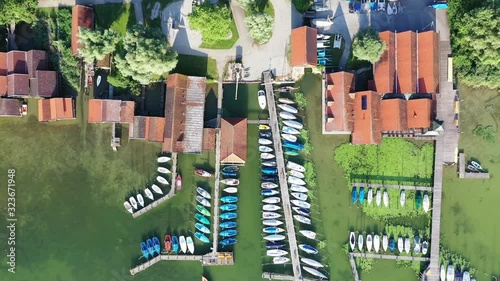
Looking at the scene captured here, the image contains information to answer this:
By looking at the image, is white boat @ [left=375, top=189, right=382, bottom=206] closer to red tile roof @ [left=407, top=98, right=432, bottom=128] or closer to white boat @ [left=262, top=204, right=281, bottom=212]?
red tile roof @ [left=407, top=98, right=432, bottom=128]

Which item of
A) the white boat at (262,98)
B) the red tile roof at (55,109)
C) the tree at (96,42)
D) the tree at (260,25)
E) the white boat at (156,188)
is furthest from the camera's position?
the white boat at (156,188)

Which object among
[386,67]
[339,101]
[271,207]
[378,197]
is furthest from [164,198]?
[386,67]

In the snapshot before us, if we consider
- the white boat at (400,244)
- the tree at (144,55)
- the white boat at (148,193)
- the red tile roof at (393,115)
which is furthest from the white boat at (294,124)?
the white boat at (148,193)

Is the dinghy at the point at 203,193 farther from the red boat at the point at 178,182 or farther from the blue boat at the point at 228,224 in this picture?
the blue boat at the point at 228,224

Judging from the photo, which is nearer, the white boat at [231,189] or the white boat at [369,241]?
the white boat at [369,241]

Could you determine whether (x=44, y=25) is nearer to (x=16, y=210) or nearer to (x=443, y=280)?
(x=16, y=210)

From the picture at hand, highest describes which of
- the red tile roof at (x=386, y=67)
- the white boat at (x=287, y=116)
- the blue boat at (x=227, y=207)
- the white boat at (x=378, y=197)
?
the red tile roof at (x=386, y=67)

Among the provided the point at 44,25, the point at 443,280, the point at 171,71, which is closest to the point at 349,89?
the point at 171,71
